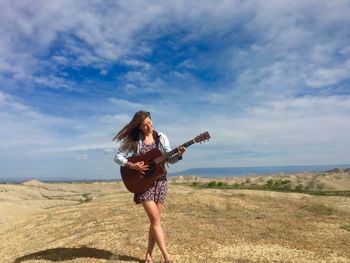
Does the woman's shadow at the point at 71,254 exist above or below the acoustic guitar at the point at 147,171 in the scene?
below

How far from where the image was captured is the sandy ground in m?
8.78

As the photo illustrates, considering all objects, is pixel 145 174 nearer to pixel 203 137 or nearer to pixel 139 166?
pixel 139 166

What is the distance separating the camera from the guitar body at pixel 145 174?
740 centimetres

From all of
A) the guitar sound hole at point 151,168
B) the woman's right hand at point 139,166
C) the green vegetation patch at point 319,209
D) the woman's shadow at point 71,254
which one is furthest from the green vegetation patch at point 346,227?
the woman's right hand at point 139,166

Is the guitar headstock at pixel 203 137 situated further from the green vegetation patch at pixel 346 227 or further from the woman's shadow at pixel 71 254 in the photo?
the green vegetation patch at pixel 346 227

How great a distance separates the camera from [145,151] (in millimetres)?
7660

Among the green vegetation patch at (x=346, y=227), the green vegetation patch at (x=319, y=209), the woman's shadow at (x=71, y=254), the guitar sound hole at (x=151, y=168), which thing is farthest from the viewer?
the green vegetation patch at (x=319, y=209)

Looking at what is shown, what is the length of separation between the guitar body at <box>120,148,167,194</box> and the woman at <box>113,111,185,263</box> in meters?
0.07

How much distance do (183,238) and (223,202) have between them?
688cm

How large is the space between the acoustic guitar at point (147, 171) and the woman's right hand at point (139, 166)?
6cm

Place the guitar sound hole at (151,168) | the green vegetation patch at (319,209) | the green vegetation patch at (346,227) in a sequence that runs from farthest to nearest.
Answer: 1. the green vegetation patch at (319,209)
2. the green vegetation patch at (346,227)
3. the guitar sound hole at (151,168)

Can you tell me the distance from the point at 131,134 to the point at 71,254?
3552mm

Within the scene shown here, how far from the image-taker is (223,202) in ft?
54.3

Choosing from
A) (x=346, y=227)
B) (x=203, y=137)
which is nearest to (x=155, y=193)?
(x=203, y=137)
